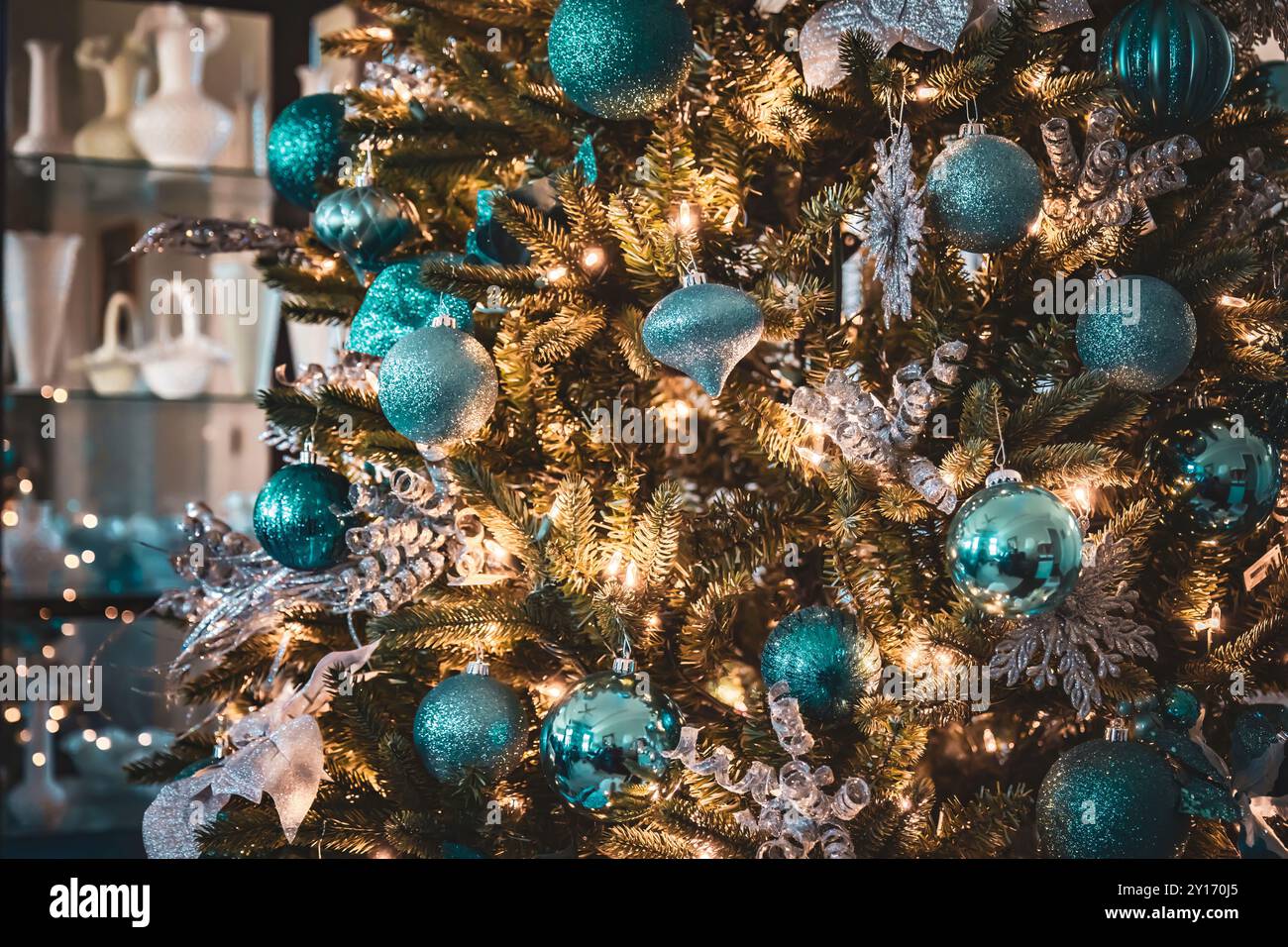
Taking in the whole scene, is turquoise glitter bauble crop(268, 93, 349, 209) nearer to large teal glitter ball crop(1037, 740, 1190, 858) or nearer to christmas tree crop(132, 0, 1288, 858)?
christmas tree crop(132, 0, 1288, 858)

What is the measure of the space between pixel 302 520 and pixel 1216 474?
0.66 metres

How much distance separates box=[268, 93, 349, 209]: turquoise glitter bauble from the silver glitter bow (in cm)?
61

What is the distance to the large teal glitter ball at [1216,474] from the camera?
2.55 ft

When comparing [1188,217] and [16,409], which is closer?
[1188,217]

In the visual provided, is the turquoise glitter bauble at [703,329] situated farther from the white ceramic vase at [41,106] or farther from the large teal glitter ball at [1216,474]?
the white ceramic vase at [41,106]

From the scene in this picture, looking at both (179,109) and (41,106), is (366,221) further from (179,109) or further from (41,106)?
(41,106)

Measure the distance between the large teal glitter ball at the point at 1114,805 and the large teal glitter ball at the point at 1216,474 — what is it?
165mm

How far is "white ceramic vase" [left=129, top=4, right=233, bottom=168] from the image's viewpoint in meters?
1.79

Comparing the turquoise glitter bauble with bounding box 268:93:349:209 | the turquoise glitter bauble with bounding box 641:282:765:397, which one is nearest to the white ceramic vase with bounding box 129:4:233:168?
the turquoise glitter bauble with bounding box 268:93:349:209

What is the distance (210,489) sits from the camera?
6.48 feet

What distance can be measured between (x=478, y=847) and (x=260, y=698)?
290mm

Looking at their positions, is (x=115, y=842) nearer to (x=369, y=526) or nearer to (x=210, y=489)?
(x=210, y=489)

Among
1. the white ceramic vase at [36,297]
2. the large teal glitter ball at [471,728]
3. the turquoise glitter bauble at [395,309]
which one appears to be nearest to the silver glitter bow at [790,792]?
the large teal glitter ball at [471,728]

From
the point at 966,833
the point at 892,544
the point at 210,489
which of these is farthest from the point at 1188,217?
the point at 210,489
